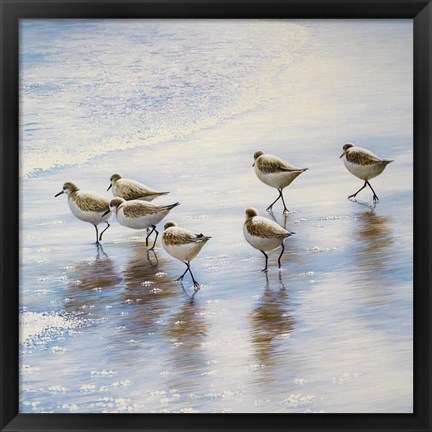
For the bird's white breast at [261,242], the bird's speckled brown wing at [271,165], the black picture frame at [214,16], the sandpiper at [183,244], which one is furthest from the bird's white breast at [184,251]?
the black picture frame at [214,16]

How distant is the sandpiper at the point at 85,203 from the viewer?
1.37 meters

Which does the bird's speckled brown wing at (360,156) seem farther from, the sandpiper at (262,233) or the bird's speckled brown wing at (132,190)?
the bird's speckled brown wing at (132,190)

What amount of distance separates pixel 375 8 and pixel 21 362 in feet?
3.42

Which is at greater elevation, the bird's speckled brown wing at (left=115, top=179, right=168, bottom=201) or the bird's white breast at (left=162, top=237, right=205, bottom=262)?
the bird's speckled brown wing at (left=115, top=179, right=168, bottom=201)

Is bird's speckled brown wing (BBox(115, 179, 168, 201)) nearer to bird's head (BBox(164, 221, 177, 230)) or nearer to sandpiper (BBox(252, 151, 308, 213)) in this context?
bird's head (BBox(164, 221, 177, 230))

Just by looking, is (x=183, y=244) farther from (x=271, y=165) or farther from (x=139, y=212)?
(x=271, y=165)

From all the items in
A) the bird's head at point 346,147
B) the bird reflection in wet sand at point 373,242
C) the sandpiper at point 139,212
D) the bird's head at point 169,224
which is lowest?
the bird reflection in wet sand at point 373,242

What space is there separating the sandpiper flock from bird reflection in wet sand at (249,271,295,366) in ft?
0.22

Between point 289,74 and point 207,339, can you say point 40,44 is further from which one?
point 207,339

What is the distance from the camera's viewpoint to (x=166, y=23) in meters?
1.39

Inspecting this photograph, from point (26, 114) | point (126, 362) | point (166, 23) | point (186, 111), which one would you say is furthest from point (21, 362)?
point (166, 23)

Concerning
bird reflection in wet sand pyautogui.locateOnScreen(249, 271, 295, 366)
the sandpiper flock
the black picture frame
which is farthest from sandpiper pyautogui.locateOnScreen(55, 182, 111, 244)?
bird reflection in wet sand pyautogui.locateOnScreen(249, 271, 295, 366)

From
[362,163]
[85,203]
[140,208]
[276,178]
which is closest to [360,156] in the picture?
[362,163]

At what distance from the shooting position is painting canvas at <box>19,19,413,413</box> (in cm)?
136
